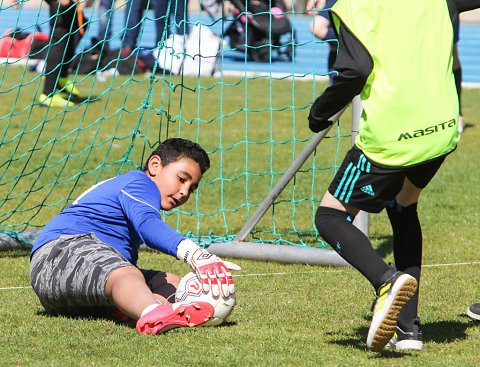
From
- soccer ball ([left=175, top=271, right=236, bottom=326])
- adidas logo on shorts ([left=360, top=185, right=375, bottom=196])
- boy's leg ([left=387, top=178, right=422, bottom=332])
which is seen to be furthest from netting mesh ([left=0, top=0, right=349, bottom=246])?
adidas logo on shorts ([left=360, top=185, right=375, bottom=196])

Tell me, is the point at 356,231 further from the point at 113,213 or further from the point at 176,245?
the point at 113,213

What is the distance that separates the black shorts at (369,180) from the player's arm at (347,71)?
0.21m

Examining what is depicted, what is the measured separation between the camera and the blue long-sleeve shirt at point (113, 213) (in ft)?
12.3

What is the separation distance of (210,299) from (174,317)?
20 centimetres

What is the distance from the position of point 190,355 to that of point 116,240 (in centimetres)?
95

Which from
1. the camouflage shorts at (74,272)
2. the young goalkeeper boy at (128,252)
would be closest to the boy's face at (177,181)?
the young goalkeeper boy at (128,252)

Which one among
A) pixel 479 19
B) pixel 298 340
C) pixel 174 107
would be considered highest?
pixel 298 340

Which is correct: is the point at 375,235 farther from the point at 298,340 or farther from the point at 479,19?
the point at 479,19

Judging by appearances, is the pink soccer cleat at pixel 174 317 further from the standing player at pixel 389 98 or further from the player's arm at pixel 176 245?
the standing player at pixel 389 98

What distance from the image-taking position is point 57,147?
8.25m

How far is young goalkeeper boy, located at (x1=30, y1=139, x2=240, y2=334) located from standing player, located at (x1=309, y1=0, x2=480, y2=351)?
28.0 inches

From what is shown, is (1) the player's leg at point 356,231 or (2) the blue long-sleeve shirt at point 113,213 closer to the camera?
(1) the player's leg at point 356,231

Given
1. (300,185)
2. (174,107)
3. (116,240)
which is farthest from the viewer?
(174,107)

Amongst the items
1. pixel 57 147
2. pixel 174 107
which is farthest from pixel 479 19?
pixel 57 147
